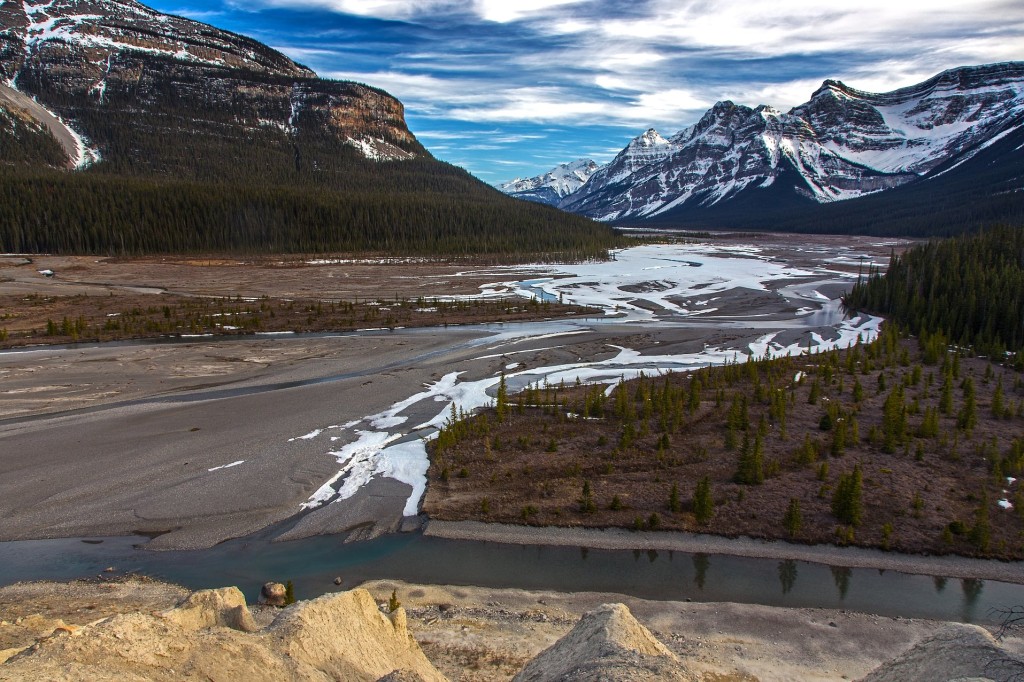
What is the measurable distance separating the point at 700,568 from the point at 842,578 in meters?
3.03

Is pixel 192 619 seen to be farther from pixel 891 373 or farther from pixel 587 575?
pixel 891 373

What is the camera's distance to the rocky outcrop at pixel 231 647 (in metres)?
5.81

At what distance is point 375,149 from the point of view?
187 metres

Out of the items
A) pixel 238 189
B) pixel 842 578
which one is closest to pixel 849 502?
pixel 842 578

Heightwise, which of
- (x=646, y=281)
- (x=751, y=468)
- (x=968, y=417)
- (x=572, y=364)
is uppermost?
(x=646, y=281)

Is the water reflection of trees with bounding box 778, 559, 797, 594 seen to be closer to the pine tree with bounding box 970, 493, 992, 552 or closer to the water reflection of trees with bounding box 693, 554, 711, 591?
the water reflection of trees with bounding box 693, 554, 711, 591

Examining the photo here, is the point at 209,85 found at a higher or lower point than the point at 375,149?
higher

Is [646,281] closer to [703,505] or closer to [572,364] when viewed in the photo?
[572,364]

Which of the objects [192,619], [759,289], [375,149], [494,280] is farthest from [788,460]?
[375,149]

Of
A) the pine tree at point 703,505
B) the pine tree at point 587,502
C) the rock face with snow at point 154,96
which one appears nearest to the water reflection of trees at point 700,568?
the pine tree at point 703,505

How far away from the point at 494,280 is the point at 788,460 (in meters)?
55.3

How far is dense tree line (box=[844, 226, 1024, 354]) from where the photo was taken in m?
36.5

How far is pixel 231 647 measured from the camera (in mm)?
6828

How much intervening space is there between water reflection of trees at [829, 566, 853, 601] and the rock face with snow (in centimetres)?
16686
